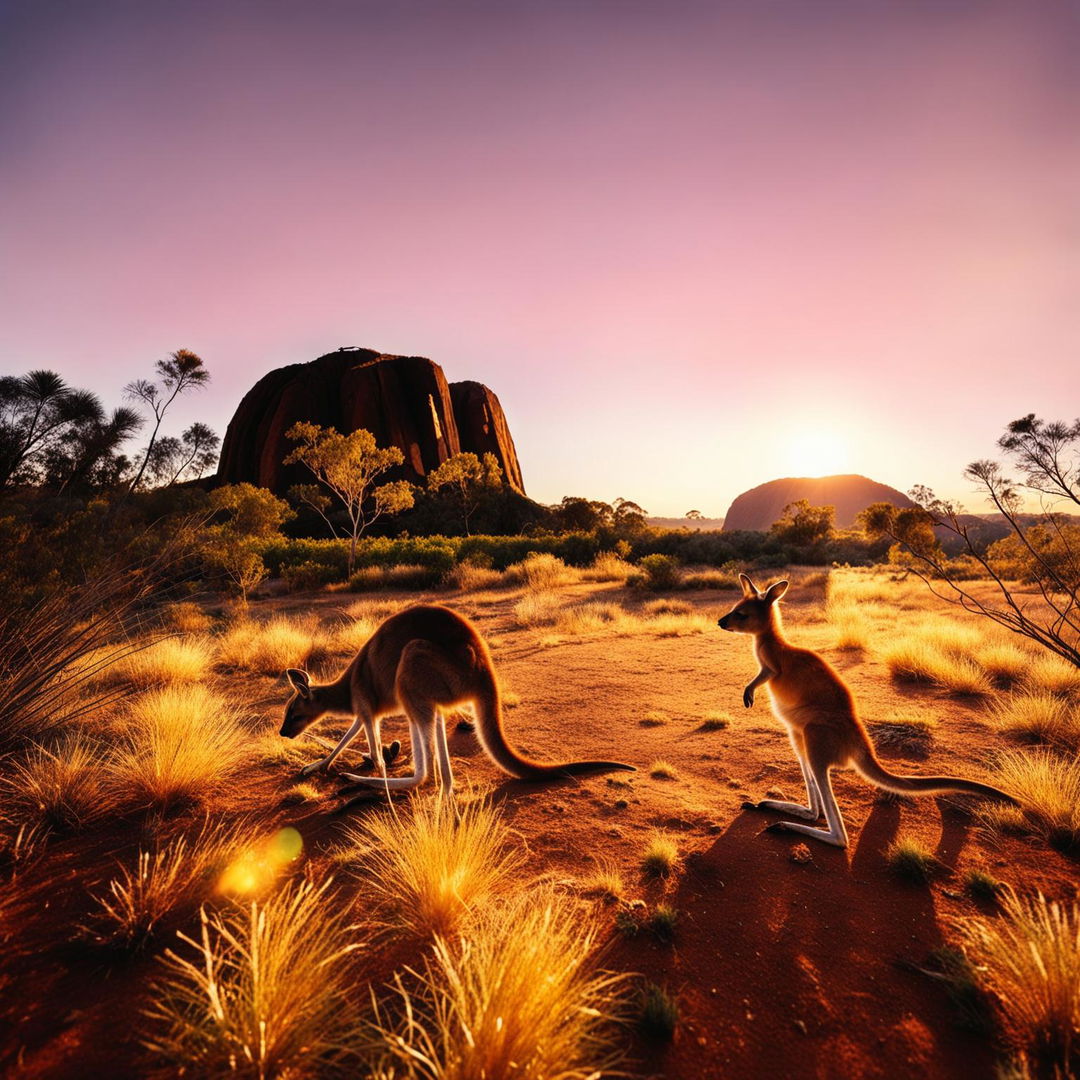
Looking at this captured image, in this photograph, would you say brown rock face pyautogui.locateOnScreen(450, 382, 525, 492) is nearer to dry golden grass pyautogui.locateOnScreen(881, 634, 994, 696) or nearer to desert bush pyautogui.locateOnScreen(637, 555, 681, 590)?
desert bush pyautogui.locateOnScreen(637, 555, 681, 590)

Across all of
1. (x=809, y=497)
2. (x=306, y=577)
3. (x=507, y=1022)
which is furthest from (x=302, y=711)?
(x=809, y=497)

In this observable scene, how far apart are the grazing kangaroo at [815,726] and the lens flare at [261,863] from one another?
3.50m

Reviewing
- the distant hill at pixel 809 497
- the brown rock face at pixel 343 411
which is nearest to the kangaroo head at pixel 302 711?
the brown rock face at pixel 343 411

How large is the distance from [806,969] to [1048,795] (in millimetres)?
2981

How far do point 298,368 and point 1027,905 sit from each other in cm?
7412

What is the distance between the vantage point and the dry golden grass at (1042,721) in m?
5.78

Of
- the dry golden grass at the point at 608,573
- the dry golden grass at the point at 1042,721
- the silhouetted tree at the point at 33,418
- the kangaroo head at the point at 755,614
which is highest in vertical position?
the silhouetted tree at the point at 33,418

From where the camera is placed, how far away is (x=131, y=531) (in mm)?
7289

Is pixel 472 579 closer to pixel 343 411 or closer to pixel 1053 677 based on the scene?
pixel 1053 677

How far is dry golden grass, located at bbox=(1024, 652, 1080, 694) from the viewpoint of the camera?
7.23 meters

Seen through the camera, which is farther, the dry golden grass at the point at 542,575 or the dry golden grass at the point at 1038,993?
the dry golden grass at the point at 542,575

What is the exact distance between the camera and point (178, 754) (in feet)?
14.5

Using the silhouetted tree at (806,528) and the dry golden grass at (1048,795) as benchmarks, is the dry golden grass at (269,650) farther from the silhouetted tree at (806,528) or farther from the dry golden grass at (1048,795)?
the silhouetted tree at (806,528)

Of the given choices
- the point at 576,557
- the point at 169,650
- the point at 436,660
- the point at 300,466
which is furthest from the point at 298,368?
the point at 436,660
